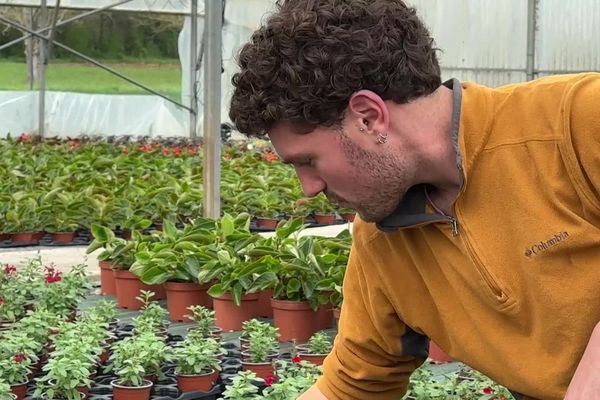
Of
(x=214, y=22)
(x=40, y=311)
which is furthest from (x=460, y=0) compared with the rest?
(x=40, y=311)

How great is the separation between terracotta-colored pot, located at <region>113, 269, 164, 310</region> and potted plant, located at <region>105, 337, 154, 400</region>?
5.12ft

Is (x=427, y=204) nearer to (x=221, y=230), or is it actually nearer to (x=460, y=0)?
(x=221, y=230)

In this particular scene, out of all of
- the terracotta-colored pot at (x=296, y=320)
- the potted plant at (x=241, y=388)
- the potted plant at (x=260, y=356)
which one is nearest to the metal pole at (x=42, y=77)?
the terracotta-colored pot at (x=296, y=320)

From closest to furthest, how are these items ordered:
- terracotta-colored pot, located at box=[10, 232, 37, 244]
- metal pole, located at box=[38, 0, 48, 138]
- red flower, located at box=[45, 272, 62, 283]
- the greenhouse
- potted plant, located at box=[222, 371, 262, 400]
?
the greenhouse
potted plant, located at box=[222, 371, 262, 400]
red flower, located at box=[45, 272, 62, 283]
terracotta-colored pot, located at box=[10, 232, 37, 244]
metal pole, located at box=[38, 0, 48, 138]

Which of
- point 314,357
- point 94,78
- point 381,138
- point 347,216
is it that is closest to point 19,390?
point 314,357

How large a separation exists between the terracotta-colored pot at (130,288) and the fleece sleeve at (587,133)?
4092mm

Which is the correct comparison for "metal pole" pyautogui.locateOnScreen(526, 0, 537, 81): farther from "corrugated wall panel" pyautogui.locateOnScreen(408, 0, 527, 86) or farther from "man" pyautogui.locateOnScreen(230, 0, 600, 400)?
"man" pyautogui.locateOnScreen(230, 0, 600, 400)

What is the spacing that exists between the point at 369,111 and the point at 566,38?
52.0 feet

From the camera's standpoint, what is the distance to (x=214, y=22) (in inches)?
270

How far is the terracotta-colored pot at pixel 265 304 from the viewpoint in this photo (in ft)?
17.0

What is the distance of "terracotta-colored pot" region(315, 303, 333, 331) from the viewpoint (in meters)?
4.92

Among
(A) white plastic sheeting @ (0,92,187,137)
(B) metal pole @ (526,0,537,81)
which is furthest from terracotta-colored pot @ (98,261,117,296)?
(B) metal pole @ (526,0,537,81)

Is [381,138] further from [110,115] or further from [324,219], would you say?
[110,115]

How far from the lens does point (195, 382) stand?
13.5ft
